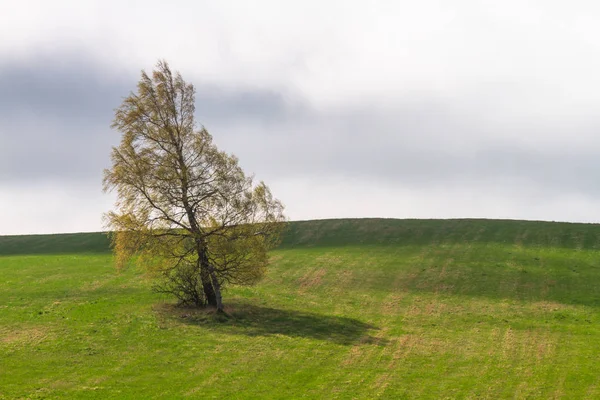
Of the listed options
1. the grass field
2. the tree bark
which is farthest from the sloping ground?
the tree bark

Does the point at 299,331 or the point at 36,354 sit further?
the point at 299,331

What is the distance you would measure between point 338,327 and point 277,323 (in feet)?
15.9

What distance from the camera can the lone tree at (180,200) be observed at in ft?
149

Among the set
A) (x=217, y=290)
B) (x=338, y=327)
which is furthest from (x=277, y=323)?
(x=217, y=290)

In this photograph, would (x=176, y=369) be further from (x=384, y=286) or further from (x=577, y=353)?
(x=384, y=286)

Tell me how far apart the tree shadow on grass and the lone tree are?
2.24 metres

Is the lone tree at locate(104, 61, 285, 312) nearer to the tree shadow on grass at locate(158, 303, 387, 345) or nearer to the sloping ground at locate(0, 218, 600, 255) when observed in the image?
the tree shadow on grass at locate(158, 303, 387, 345)

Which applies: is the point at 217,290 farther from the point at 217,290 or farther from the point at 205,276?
the point at 205,276

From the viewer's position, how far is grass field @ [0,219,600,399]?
30.0 m

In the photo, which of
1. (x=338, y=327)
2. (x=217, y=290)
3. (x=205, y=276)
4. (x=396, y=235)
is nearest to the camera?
(x=338, y=327)

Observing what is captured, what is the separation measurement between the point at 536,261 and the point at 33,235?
8274cm

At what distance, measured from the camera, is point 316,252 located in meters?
73.5

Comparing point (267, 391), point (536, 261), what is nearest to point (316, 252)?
point (536, 261)

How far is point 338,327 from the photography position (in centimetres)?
4294
